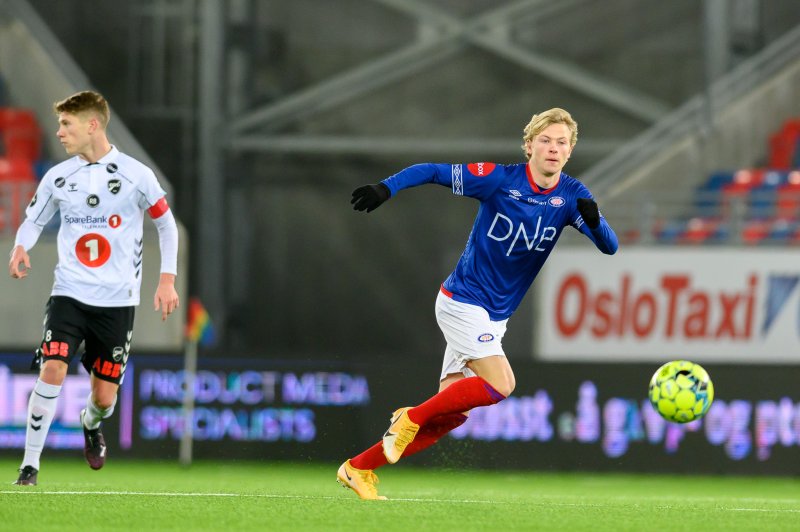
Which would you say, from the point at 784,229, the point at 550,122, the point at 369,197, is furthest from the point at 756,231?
the point at 369,197

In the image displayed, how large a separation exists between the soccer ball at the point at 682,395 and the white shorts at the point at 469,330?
3.27 ft

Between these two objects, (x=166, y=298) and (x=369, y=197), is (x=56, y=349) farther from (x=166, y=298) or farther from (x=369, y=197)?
(x=369, y=197)

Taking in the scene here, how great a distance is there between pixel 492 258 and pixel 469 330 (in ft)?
1.22

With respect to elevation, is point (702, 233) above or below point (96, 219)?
above

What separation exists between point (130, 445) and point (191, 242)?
8681 mm

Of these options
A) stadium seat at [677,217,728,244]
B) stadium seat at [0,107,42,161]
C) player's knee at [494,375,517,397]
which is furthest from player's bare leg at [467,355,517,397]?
stadium seat at [0,107,42,161]

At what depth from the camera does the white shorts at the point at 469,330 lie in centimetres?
691

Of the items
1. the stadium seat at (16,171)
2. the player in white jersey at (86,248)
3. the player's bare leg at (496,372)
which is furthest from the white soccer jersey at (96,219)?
the stadium seat at (16,171)

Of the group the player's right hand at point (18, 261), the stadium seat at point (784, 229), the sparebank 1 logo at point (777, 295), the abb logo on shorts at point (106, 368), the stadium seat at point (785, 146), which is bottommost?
the abb logo on shorts at point (106, 368)

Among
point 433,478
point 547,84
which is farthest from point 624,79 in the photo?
point 433,478

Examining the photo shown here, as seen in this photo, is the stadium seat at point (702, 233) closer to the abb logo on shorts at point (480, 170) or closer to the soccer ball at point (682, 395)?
the soccer ball at point (682, 395)

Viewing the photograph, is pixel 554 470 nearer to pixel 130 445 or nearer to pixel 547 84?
pixel 130 445

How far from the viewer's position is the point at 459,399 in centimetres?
686

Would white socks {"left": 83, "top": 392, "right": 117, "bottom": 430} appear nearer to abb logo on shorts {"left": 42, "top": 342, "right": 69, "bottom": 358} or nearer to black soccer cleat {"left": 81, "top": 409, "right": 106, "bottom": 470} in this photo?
black soccer cleat {"left": 81, "top": 409, "right": 106, "bottom": 470}
